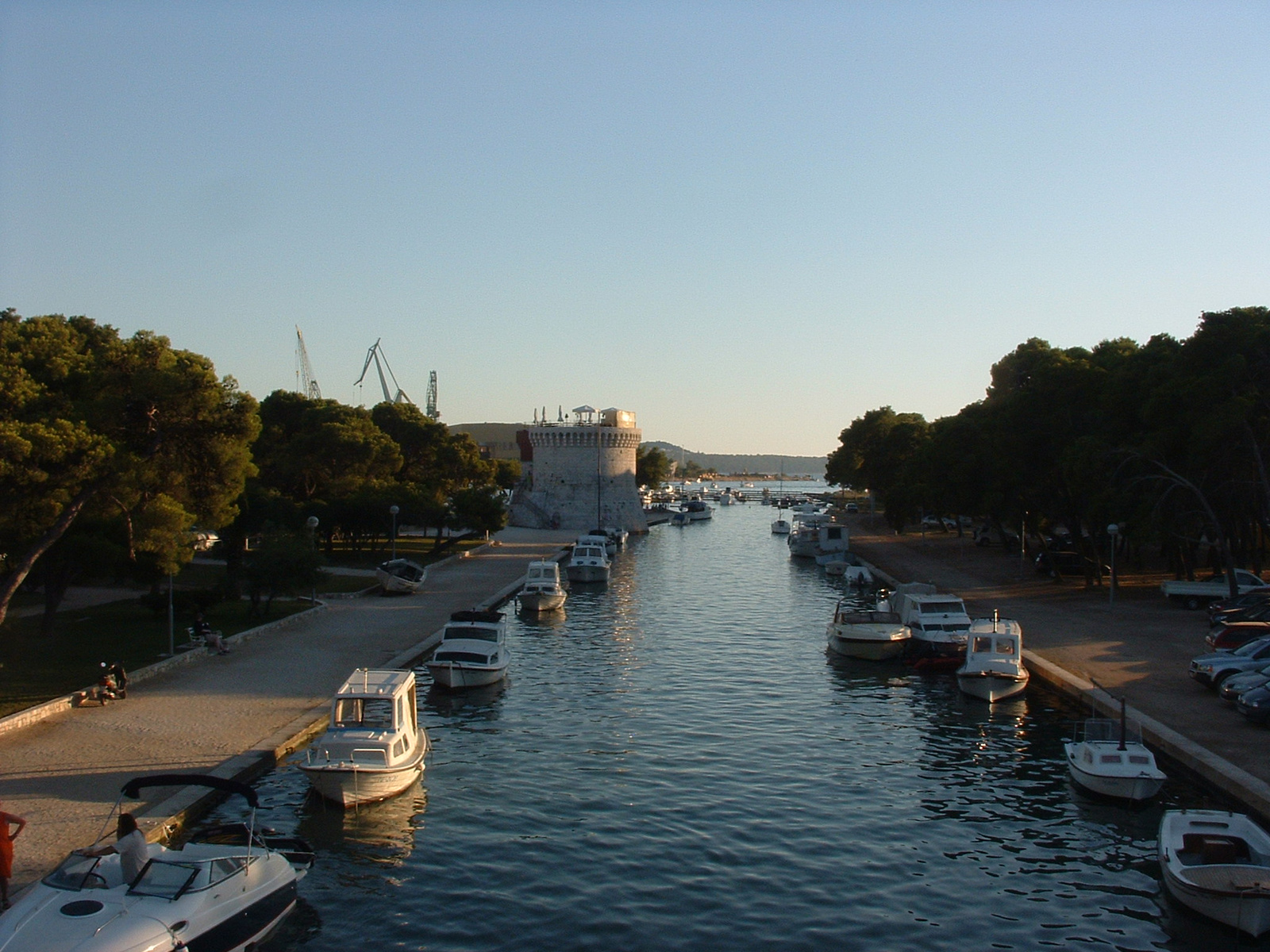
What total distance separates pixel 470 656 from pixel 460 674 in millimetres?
810

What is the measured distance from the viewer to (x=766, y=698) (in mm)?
29625

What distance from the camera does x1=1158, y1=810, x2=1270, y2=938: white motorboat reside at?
A: 1466 centimetres

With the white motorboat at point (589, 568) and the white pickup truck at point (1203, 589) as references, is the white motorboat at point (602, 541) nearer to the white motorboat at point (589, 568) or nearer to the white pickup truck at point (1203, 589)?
the white motorboat at point (589, 568)

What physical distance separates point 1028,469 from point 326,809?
135 ft

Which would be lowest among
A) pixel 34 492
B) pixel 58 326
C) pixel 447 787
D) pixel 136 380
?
pixel 447 787

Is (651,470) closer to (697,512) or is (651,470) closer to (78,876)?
(697,512)

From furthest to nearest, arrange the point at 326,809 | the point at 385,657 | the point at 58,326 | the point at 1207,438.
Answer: the point at 1207,438
the point at 385,657
the point at 58,326
the point at 326,809

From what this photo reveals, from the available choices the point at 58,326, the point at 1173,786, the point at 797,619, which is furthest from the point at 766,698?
the point at 58,326

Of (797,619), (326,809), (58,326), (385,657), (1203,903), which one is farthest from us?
(797,619)

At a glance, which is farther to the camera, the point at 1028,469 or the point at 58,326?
the point at 1028,469

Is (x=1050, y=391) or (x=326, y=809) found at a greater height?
(x=1050, y=391)

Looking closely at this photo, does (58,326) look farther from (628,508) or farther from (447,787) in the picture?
(628,508)

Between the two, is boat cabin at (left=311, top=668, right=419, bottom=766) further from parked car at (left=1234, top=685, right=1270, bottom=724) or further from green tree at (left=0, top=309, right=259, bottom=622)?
parked car at (left=1234, top=685, right=1270, bottom=724)

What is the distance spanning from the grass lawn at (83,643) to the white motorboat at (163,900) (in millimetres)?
11401
